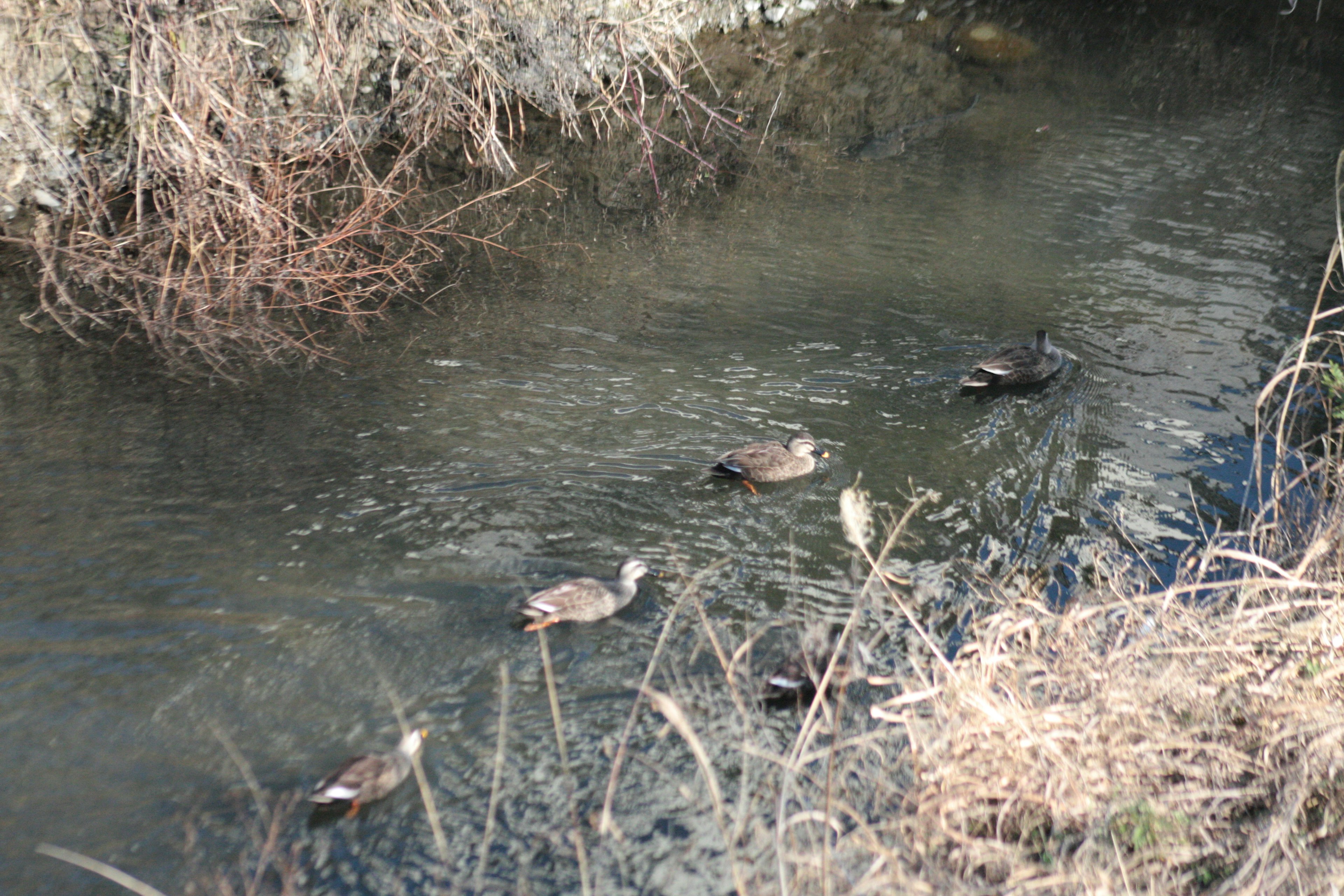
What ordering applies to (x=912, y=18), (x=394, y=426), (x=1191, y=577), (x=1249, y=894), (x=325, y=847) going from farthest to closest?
1. (x=912, y=18)
2. (x=394, y=426)
3. (x=1191, y=577)
4. (x=325, y=847)
5. (x=1249, y=894)

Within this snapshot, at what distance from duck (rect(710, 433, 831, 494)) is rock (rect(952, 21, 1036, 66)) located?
12.3m

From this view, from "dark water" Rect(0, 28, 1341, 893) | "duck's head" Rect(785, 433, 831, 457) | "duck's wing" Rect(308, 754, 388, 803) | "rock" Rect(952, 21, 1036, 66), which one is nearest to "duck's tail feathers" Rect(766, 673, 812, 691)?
"dark water" Rect(0, 28, 1341, 893)

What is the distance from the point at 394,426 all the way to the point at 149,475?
1610 mm

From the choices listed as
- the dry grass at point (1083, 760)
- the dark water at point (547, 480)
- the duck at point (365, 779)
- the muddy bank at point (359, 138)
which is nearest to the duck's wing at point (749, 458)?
the dark water at point (547, 480)

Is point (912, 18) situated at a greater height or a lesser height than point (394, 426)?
greater

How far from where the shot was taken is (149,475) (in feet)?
21.9

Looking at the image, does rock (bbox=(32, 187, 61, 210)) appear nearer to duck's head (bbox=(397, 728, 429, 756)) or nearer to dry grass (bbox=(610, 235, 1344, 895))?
duck's head (bbox=(397, 728, 429, 756))

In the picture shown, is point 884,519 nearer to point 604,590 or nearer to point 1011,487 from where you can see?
point 1011,487

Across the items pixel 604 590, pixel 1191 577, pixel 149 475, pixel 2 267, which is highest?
Answer: pixel 2 267

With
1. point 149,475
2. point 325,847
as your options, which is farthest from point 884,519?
point 149,475

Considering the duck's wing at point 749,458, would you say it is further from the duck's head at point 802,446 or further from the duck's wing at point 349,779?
the duck's wing at point 349,779

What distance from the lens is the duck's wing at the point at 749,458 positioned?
6.75m

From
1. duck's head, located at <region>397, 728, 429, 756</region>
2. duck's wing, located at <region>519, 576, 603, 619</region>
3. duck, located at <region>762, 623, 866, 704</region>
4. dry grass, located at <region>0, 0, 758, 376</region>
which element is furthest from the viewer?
dry grass, located at <region>0, 0, 758, 376</region>

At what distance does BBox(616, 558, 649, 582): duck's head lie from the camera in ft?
18.9
